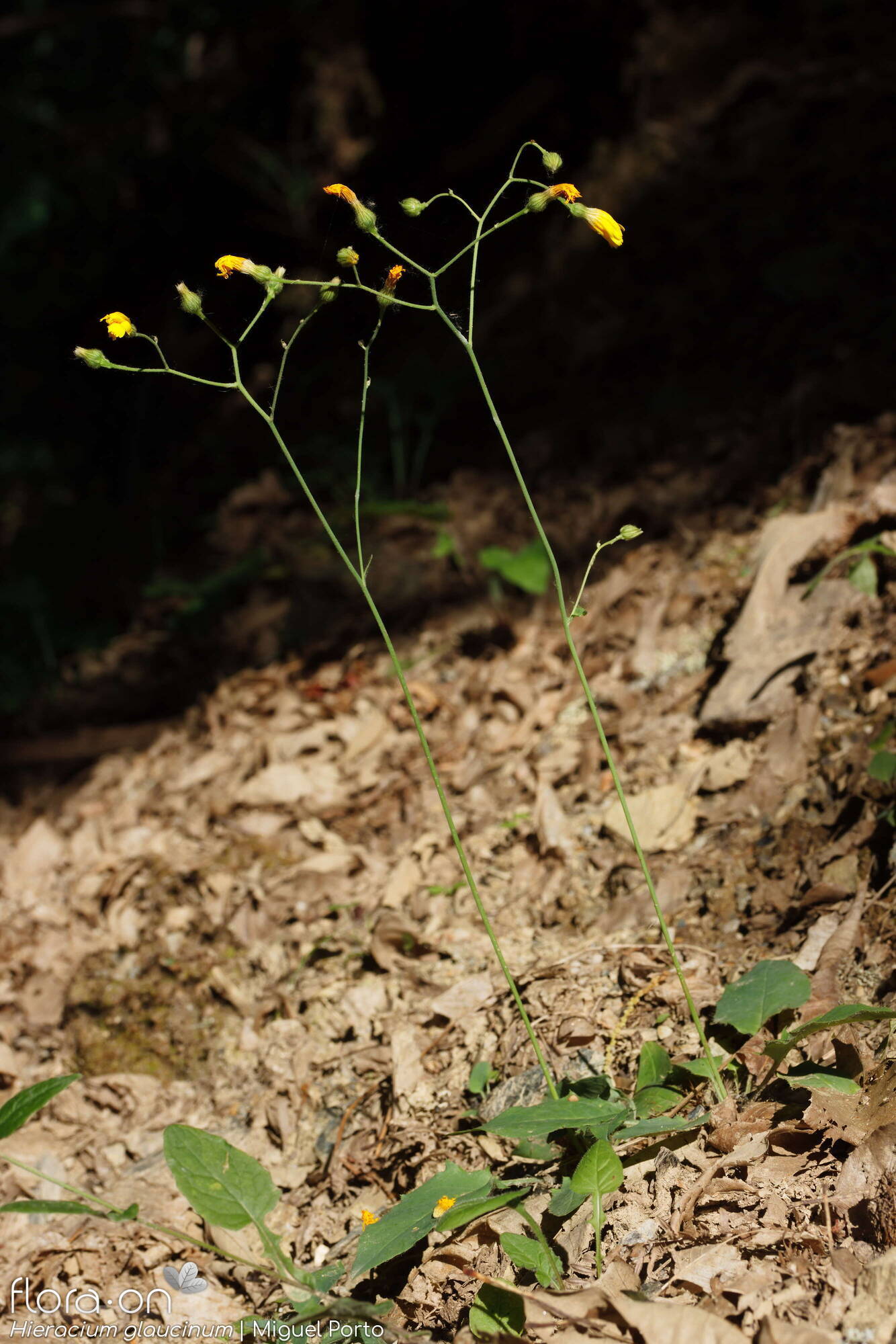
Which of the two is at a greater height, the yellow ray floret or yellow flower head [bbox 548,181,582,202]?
yellow flower head [bbox 548,181,582,202]

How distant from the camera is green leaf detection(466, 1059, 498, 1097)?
1.68m

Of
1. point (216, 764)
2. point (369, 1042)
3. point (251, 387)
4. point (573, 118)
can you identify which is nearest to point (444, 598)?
point (216, 764)

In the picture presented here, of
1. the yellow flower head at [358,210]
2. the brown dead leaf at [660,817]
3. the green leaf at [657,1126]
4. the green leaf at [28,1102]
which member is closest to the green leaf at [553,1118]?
the green leaf at [657,1126]

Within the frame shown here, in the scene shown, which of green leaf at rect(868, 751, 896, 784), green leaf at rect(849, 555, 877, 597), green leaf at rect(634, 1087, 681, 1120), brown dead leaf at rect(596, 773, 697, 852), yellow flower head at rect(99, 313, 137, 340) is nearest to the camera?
yellow flower head at rect(99, 313, 137, 340)

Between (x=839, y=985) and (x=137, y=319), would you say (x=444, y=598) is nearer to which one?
(x=839, y=985)

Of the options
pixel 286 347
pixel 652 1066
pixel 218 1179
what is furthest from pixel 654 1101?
pixel 286 347

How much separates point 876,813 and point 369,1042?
3.92ft

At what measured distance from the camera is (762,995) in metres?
1.44

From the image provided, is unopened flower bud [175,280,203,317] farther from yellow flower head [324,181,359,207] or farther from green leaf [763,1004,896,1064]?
green leaf [763,1004,896,1064]

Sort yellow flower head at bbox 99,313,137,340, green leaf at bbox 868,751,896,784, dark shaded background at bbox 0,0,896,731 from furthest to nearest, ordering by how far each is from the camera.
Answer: dark shaded background at bbox 0,0,896,731, green leaf at bbox 868,751,896,784, yellow flower head at bbox 99,313,137,340

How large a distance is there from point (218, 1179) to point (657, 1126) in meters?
0.67

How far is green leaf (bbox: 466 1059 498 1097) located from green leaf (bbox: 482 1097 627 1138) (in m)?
0.37

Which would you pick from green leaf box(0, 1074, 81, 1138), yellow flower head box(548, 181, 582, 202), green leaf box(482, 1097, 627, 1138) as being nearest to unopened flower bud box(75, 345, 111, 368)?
yellow flower head box(548, 181, 582, 202)

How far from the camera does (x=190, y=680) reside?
3.81 meters
